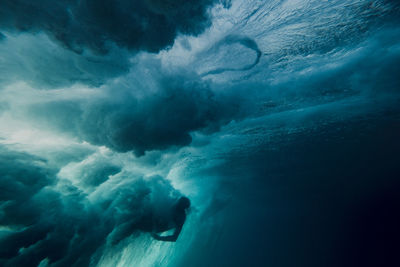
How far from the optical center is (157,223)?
12.7 meters

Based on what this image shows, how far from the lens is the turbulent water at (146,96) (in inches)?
178

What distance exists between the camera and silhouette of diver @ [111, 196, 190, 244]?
11.6m

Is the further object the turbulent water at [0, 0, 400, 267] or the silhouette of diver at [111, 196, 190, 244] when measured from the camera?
the silhouette of diver at [111, 196, 190, 244]

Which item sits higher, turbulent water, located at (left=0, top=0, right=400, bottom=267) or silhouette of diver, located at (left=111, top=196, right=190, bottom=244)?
turbulent water, located at (left=0, top=0, right=400, bottom=267)

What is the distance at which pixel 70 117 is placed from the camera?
262 inches

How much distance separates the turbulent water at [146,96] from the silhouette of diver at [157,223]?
0.24 metres

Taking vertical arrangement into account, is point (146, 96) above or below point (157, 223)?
above

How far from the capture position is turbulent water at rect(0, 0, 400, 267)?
4516mm

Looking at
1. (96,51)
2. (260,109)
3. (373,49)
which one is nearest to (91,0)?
(96,51)

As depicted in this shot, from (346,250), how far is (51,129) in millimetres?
62465

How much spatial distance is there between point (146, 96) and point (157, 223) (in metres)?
10.0

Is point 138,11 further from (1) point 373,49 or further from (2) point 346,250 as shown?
(2) point 346,250

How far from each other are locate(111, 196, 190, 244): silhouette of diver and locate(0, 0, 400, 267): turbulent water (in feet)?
0.79

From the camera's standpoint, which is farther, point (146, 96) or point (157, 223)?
point (157, 223)
